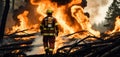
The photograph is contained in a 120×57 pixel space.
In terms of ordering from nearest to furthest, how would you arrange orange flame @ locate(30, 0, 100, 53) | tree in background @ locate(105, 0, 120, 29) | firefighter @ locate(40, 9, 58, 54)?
firefighter @ locate(40, 9, 58, 54) < orange flame @ locate(30, 0, 100, 53) < tree in background @ locate(105, 0, 120, 29)

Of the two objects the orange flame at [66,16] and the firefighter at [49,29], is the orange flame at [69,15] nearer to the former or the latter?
the orange flame at [66,16]

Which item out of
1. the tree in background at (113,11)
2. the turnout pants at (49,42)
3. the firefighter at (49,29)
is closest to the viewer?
the turnout pants at (49,42)

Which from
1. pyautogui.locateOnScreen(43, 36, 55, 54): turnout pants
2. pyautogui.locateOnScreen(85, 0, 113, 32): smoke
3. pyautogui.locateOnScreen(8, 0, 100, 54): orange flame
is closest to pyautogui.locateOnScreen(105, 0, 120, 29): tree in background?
pyautogui.locateOnScreen(85, 0, 113, 32): smoke

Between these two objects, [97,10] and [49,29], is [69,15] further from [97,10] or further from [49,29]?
[97,10]

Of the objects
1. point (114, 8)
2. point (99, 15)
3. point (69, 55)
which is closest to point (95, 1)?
point (99, 15)

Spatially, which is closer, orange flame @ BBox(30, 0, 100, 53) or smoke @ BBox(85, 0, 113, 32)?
orange flame @ BBox(30, 0, 100, 53)

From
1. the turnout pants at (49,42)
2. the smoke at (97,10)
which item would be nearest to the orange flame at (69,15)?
the turnout pants at (49,42)

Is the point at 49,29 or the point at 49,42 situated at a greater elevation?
the point at 49,29

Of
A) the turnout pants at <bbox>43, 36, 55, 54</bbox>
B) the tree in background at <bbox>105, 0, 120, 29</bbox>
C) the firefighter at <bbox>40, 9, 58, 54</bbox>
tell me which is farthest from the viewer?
the tree in background at <bbox>105, 0, 120, 29</bbox>

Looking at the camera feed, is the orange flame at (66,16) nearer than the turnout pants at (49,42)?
No

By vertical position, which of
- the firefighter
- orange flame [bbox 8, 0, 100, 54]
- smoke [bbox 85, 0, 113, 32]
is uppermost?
the firefighter

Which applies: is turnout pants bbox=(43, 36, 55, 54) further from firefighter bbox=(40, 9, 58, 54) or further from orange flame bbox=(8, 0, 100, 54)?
orange flame bbox=(8, 0, 100, 54)

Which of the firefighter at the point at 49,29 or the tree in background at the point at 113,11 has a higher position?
the firefighter at the point at 49,29

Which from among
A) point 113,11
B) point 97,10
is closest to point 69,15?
point 113,11
